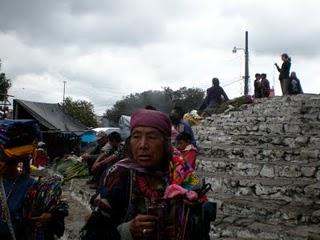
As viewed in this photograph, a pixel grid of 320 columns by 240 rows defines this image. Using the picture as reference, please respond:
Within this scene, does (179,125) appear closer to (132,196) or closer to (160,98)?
(132,196)

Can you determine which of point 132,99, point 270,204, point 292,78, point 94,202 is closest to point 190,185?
point 94,202

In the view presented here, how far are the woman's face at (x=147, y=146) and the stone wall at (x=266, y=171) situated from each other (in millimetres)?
3185

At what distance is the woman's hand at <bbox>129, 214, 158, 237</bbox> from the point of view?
152 cm

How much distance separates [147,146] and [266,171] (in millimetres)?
5224

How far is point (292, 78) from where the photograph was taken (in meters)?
14.3

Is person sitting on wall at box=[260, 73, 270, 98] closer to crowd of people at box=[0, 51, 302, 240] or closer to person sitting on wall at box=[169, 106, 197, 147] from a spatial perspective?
person sitting on wall at box=[169, 106, 197, 147]

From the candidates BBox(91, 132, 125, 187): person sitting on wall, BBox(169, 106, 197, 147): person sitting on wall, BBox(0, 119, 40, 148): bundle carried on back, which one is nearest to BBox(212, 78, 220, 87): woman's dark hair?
BBox(91, 132, 125, 187): person sitting on wall

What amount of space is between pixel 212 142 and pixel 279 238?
17.1ft

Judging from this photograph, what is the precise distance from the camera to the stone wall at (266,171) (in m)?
4.87

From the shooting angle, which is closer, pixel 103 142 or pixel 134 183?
pixel 134 183

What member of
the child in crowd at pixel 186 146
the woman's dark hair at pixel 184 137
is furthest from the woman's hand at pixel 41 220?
the woman's dark hair at pixel 184 137

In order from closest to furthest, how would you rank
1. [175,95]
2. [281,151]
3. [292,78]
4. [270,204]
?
[270,204] → [281,151] → [292,78] → [175,95]

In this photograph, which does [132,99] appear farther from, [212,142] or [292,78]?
[212,142]

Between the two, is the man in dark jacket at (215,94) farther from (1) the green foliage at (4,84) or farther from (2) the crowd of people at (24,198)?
(1) the green foliage at (4,84)
